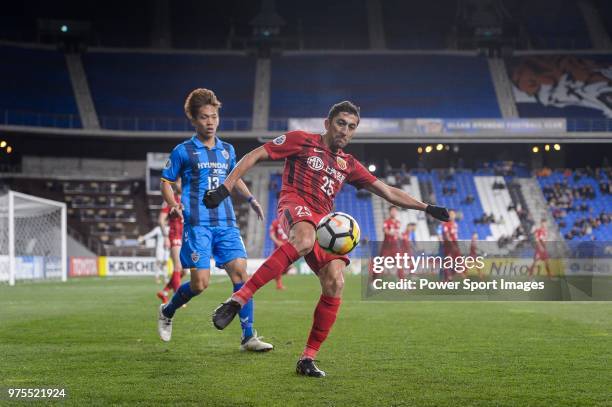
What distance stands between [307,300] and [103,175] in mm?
33611

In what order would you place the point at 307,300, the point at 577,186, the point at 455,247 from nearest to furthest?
the point at 307,300, the point at 455,247, the point at 577,186

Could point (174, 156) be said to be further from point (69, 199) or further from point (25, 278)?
point (69, 199)

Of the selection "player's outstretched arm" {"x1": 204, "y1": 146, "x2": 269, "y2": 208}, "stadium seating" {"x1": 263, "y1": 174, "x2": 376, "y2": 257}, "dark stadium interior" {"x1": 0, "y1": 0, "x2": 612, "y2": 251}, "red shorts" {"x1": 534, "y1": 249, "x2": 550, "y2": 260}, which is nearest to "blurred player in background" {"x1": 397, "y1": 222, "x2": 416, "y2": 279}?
"red shorts" {"x1": 534, "y1": 249, "x2": 550, "y2": 260}

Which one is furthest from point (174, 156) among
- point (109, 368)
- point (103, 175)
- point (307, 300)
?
point (103, 175)

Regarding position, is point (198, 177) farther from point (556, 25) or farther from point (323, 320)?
point (556, 25)

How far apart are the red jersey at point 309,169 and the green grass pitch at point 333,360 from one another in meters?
1.42

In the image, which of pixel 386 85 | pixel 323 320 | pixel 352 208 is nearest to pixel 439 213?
pixel 323 320

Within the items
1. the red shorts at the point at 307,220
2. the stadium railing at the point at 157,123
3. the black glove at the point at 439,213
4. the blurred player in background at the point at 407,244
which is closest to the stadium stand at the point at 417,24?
the stadium railing at the point at 157,123

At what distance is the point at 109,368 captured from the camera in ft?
21.6

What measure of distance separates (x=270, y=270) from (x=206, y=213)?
6.20ft

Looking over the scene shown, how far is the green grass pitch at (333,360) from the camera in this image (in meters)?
5.31

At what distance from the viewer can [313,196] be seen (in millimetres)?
6684

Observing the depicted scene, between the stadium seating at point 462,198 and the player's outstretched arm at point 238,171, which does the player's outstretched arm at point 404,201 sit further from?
the stadium seating at point 462,198

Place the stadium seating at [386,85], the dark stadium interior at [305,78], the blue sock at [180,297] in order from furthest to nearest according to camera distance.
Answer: the stadium seating at [386,85], the dark stadium interior at [305,78], the blue sock at [180,297]
